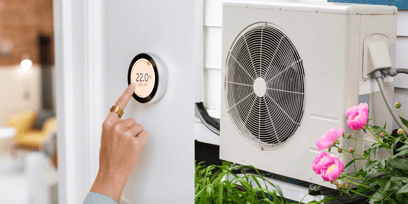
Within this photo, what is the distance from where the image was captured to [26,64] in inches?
31.9

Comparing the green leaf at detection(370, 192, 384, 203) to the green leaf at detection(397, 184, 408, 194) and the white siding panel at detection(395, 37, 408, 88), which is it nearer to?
the green leaf at detection(397, 184, 408, 194)

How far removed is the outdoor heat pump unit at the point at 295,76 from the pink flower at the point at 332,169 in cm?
10

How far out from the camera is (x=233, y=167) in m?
0.70

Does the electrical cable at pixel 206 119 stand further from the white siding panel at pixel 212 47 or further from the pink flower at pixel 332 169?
the pink flower at pixel 332 169

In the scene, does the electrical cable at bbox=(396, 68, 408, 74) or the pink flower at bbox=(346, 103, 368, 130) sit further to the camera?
the electrical cable at bbox=(396, 68, 408, 74)

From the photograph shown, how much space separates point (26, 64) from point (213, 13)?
1.55ft

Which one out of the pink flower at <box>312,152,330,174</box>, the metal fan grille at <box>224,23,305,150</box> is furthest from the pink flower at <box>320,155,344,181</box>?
the metal fan grille at <box>224,23,305,150</box>

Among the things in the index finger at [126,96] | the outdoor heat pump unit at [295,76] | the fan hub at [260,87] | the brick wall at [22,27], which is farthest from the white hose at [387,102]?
the brick wall at [22,27]

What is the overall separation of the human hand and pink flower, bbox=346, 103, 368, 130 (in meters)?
0.37

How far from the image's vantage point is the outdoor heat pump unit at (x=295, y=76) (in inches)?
26.2

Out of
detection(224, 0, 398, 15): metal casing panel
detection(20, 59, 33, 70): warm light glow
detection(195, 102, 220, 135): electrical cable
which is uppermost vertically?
detection(224, 0, 398, 15): metal casing panel

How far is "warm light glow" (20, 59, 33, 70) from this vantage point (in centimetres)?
80

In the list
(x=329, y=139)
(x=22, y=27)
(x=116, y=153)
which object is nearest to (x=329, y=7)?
(x=329, y=139)

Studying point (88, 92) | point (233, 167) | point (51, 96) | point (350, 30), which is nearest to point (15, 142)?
point (51, 96)
